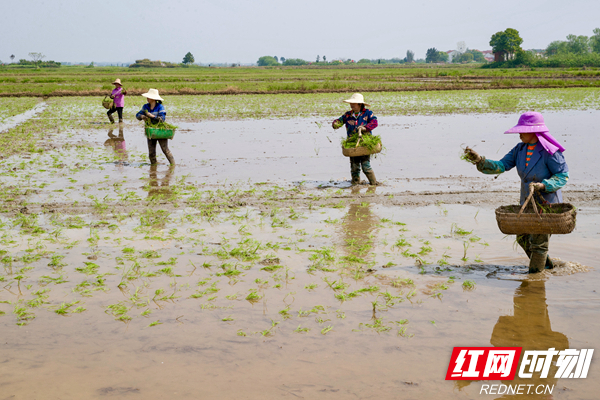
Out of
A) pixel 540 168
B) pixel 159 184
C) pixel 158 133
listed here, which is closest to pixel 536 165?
pixel 540 168

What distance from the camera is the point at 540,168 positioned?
4594 mm

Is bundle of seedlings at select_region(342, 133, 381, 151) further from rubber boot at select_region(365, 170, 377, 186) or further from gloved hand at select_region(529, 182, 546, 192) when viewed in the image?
gloved hand at select_region(529, 182, 546, 192)

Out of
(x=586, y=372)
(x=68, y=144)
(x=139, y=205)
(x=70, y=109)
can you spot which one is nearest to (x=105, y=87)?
(x=70, y=109)

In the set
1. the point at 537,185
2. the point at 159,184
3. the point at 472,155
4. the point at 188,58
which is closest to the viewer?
the point at 537,185

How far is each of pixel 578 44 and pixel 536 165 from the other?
5923 inches

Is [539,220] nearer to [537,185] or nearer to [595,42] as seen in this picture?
[537,185]

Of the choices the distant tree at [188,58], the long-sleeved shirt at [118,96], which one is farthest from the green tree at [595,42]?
the long-sleeved shirt at [118,96]

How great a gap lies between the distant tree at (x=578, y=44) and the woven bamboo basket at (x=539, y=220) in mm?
145855

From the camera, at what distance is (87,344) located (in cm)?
380

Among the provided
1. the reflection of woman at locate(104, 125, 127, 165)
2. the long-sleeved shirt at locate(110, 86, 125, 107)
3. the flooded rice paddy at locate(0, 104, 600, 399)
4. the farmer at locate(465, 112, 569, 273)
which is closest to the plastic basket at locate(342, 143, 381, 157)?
the flooded rice paddy at locate(0, 104, 600, 399)

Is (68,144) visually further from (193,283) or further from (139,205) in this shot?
(193,283)

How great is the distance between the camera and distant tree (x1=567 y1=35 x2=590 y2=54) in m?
130

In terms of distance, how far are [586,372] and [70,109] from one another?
24.6 meters

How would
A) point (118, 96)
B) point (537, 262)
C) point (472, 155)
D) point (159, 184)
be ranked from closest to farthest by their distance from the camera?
point (472, 155) < point (537, 262) < point (159, 184) < point (118, 96)
